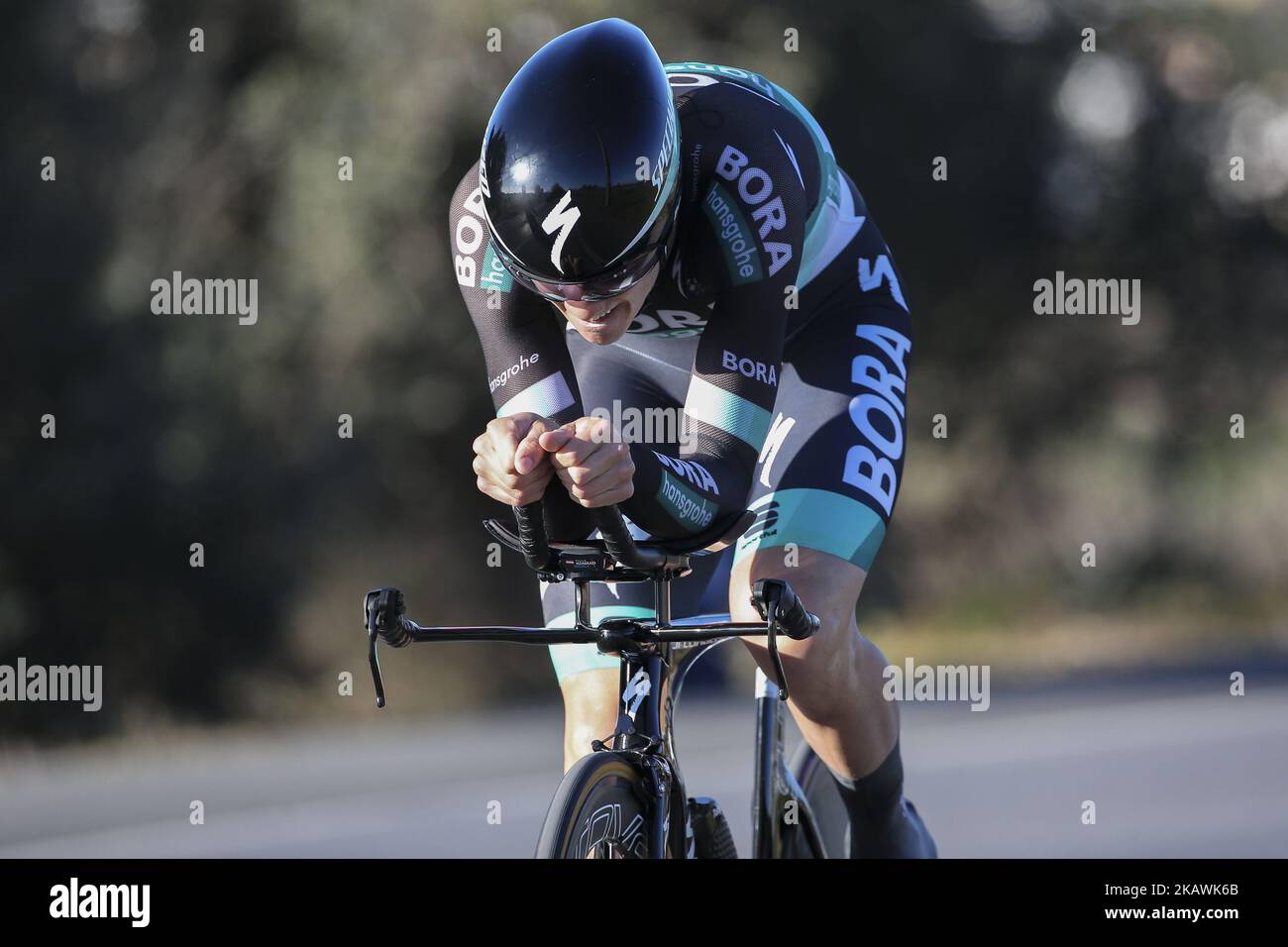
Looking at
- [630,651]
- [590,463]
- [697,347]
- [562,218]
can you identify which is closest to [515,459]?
[590,463]

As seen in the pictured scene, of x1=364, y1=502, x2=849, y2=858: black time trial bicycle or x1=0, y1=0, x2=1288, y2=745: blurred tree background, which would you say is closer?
x1=364, y1=502, x2=849, y2=858: black time trial bicycle

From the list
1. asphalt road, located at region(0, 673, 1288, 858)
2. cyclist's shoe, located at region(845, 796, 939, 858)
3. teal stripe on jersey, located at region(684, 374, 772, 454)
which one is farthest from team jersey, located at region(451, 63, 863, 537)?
asphalt road, located at region(0, 673, 1288, 858)

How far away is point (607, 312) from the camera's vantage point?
3.58 meters

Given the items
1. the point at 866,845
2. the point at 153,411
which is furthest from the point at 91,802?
the point at 866,845

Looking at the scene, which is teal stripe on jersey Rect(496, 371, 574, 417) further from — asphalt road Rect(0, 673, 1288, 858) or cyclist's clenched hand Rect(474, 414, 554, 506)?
asphalt road Rect(0, 673, 1288, 858)

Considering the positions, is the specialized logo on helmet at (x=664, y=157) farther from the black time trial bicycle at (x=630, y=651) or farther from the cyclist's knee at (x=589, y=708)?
the cyclist's knee at (x=589, y=708)

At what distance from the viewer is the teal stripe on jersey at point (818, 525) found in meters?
4.05

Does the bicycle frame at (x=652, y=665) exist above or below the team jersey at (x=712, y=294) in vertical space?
below

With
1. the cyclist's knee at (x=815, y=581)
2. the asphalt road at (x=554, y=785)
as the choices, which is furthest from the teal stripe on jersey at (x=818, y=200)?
the asphalt road at (x=554, y=785)

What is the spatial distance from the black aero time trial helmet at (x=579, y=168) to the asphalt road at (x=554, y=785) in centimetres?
351

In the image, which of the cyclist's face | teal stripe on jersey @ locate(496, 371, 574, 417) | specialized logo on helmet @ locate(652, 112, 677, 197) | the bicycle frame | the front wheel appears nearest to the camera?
the front wheel

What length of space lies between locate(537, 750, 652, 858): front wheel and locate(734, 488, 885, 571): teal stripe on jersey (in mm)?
833

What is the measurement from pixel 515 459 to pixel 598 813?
0.70 metres

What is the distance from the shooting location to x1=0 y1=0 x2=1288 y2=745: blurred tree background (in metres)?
11.8
